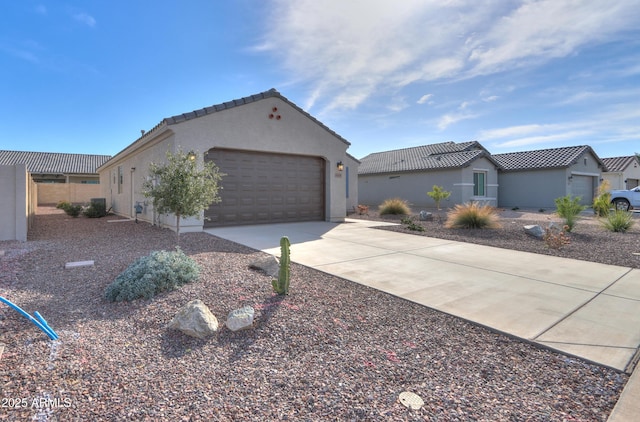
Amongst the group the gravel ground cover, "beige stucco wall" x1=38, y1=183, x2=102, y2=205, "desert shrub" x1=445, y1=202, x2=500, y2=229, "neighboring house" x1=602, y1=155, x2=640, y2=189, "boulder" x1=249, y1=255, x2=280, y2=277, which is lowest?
the gravel ground cover

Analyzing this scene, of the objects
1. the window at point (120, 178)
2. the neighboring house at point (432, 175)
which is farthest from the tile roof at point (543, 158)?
the window at point (120, 178)

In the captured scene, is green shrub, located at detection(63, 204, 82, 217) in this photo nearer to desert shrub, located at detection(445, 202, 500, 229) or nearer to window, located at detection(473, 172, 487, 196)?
desert shrub, located at detection(445, 202, 500, 229)

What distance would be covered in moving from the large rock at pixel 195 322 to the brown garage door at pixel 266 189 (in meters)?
7.92

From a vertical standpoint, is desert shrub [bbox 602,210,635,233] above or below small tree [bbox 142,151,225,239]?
below

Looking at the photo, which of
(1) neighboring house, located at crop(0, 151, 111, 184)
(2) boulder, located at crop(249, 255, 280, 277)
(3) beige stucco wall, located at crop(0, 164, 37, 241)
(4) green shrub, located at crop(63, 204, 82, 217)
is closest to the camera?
(2) boulder, located at crop(249, 255, 280, 277)

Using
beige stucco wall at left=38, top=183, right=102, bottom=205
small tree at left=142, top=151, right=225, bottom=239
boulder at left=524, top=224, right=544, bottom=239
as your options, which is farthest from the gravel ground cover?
beige stucco wall at left=38, top=183, right=102, bottom=205

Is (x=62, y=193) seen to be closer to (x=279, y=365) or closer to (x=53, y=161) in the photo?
(x=53, y=161)

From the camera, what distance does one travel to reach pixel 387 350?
3191 mm

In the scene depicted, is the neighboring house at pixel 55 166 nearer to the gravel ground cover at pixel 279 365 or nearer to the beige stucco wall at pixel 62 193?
the beige stucco wall at pixel 62 193

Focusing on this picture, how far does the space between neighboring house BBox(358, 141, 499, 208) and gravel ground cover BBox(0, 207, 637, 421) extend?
18.8 m

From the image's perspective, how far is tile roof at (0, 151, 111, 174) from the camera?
31938 mm

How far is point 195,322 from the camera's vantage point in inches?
132

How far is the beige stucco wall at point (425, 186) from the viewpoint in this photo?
2131cm

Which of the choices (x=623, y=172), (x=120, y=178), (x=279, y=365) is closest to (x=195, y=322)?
(x=279, y=365)
